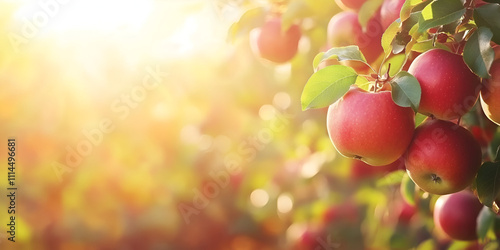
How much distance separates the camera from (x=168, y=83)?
315 centimetres

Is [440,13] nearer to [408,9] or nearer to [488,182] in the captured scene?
[408,9]

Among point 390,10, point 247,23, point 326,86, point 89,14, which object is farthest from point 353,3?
point 89,14

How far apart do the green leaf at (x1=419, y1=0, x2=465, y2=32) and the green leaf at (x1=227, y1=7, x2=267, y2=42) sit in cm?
66

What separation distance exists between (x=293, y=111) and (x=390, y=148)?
64.4 inches

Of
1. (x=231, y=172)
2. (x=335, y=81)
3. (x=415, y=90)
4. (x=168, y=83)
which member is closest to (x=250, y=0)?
(x=335, y=81)

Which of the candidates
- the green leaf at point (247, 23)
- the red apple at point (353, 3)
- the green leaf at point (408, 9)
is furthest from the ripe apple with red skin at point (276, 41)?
the green leaf at point (408, 9)

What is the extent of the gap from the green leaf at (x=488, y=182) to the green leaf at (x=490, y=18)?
0.21 meters

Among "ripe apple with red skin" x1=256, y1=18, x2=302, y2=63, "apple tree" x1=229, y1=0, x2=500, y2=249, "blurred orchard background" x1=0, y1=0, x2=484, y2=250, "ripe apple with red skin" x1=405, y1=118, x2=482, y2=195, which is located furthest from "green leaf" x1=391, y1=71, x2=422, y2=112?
"blurred orchard background" x1=0, y1=0, x2=484, y2=250

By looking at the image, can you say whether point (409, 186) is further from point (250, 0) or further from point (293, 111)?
point (293, 111)

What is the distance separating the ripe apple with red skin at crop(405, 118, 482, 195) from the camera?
3.05 ft

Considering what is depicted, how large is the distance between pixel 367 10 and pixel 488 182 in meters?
0.44

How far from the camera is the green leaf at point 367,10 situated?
120 centimetres

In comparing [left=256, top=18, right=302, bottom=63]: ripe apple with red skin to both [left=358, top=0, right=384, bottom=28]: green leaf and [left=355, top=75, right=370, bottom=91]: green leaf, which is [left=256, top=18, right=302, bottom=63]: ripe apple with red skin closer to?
[left=358, top=0, right=384, bottom=28]: green leaf

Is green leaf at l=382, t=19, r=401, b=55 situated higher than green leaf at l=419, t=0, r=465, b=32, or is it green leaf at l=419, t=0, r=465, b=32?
green leaf at l=419, t=0, r=465, b=32
